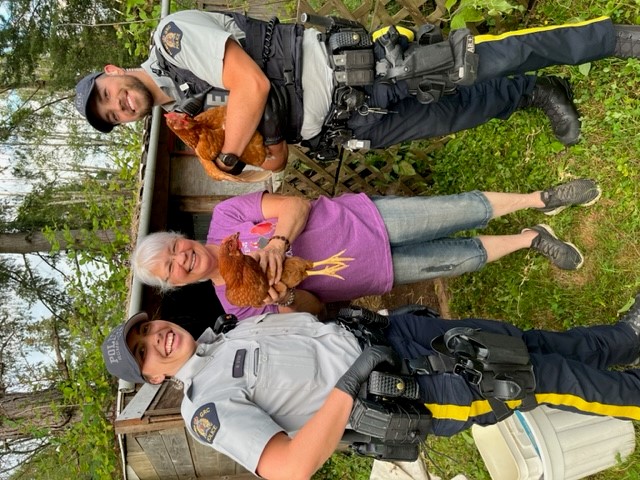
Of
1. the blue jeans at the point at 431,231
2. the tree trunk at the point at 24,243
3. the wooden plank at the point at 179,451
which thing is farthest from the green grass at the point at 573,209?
the tree trunk at the point at 24,243

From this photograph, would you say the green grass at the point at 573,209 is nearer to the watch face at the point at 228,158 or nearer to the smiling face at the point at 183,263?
the watch face at the point at 228,158

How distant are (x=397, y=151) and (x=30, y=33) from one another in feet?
19.4

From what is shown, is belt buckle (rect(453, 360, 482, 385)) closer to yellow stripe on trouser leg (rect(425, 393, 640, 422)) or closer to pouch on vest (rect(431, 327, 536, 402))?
pouch on vest (rect(431, 327, 536, 402))

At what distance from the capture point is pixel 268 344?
6.45 feet

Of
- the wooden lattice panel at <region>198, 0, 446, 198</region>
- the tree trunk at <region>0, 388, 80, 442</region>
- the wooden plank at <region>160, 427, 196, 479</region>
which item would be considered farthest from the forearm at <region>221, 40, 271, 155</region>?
the tree trunk at <region>0, 388, 80, 442</region>

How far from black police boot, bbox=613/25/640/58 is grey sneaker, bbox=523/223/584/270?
107 centimetres

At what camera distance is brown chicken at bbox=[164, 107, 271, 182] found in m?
2.01

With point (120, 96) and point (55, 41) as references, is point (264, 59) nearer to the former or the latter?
point (120, 96)

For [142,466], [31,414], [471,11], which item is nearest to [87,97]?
[471,11]

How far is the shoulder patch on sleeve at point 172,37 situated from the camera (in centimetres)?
196

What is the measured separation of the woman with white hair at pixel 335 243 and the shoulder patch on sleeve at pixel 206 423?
0.50 m

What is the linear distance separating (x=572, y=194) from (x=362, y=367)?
1833 mm

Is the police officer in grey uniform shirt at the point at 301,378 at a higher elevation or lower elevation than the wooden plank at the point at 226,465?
higher

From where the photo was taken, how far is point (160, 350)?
6.91 ft
